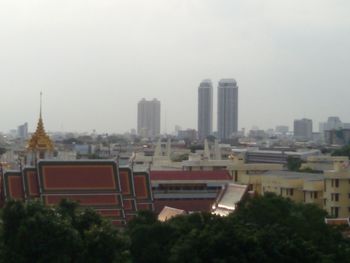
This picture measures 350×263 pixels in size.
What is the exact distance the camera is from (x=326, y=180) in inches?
1606

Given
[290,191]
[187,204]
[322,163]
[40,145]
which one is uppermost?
[40,145]

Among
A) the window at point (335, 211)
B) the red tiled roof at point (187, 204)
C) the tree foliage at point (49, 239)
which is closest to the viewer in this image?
the tree foliage at point (49, 239)

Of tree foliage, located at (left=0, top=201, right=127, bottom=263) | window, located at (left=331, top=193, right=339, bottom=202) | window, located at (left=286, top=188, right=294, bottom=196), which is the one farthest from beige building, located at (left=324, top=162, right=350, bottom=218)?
tree foliage, located at (left=0, top=201, right=127, bottom=263)

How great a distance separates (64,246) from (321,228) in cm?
891

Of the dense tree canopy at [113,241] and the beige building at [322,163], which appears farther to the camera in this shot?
the beige building at [322,163]

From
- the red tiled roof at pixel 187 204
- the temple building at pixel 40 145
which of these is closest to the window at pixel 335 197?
the red tiled roof at pixel 187 204

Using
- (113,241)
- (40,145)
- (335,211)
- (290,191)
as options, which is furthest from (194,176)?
(113,241)

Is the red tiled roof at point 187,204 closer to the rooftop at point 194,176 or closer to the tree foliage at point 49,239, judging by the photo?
the rooftop at point 194,176

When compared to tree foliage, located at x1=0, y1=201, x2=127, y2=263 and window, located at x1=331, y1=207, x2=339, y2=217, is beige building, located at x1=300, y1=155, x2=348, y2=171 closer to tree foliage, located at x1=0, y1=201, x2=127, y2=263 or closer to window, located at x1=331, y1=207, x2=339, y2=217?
window, located at x1=331, y1=207, x2=339, y2=217

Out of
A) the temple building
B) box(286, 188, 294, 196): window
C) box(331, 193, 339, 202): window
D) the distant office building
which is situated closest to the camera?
box(331, 193, 339, 202): window

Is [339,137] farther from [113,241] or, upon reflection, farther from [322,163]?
[113,241]

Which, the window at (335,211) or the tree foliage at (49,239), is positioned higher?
the tree foliage at (49,239)

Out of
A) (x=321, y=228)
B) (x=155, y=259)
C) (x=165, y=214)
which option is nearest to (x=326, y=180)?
(x=165, y=214)

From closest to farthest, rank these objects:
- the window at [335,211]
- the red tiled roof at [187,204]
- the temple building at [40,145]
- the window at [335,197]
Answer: the window at [335,211], the window at [335,197], the red tiled roof at [187,204], the temple building at [40,145]
